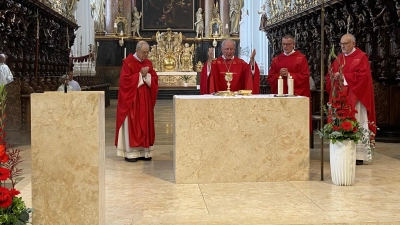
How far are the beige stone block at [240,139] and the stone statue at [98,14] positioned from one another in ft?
69.2

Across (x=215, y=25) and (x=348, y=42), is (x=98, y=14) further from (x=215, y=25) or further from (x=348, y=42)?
(x=348, y=42)

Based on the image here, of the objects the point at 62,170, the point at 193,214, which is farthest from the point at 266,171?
the point at 62,170

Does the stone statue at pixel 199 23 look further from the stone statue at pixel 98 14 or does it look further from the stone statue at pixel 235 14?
the stone statue at pixel 98 14

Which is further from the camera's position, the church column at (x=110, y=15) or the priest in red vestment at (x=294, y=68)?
the church column at (x=110, y=15)

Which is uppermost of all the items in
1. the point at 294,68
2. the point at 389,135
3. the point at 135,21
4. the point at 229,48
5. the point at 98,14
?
the point at 98,14

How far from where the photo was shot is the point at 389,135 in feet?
32.6

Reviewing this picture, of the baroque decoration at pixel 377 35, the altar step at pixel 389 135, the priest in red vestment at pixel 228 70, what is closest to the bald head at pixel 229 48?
the priest in red vestment at pixel 228 70

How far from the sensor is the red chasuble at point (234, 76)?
8.03 m

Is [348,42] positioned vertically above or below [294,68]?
above

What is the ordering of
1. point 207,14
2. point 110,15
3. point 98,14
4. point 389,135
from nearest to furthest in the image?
1. point 389,135
2. point 98,14
3. point 110,15
4. point 207,14

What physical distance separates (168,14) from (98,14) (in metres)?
4.13

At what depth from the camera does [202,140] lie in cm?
629

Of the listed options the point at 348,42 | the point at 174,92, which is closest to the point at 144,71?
the point at 348,42


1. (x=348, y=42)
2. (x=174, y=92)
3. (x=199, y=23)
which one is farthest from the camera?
(x=199, y=23)
